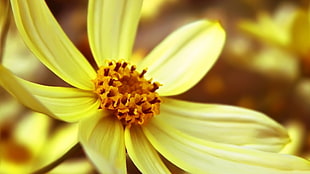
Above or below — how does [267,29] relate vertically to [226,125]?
above

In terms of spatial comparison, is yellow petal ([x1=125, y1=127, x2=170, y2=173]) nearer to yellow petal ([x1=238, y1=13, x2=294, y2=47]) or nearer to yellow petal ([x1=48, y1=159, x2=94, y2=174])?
yellow petal ([x1=48, y1=159, x2=94, y2=174])

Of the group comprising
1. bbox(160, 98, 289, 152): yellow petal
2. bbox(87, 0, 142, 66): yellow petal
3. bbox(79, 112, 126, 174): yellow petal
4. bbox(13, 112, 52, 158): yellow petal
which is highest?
bbox(87, 0, 142, 66): yellow petal

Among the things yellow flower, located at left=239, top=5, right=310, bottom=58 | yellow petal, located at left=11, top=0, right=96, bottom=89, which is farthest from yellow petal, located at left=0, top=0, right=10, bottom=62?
yellow flower, located at left=239, top=5, right=310, bottom=58

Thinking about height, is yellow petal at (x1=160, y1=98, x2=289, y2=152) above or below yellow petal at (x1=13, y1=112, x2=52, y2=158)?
above

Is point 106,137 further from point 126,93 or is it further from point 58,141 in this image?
point 58,141

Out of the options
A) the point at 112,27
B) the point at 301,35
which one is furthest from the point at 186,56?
the point at 301,35

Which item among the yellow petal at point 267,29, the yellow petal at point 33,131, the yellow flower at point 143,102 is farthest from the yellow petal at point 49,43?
the yellow petal at point 267,29
